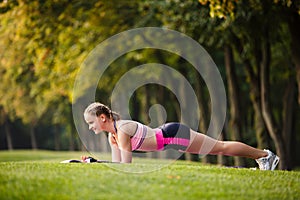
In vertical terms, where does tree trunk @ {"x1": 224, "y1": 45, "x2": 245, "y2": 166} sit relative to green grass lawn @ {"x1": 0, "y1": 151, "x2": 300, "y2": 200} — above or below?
above

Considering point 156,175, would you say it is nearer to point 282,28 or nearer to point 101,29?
point 282,28

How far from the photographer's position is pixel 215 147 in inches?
379

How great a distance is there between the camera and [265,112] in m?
17.8

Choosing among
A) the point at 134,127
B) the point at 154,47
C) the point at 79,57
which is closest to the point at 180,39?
the point at 154,47

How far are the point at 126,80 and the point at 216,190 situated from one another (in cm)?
2236

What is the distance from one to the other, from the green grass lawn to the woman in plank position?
0.98m

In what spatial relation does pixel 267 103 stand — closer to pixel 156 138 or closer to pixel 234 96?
pixel 234 96

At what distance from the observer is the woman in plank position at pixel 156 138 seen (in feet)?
30.5

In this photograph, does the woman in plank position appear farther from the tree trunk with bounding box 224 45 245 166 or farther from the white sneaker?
the tree trunk with bounding box 224 45 245 166

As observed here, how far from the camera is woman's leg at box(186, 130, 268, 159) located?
9.55m

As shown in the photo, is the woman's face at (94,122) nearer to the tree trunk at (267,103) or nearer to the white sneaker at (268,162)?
the white sneaker at (268,162)

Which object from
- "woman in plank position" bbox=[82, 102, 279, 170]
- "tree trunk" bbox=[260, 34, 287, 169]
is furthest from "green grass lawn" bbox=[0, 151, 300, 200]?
"tree trunk" bbox=[260, 34, 287, 169]

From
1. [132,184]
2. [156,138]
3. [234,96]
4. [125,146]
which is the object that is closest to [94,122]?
[125,146]

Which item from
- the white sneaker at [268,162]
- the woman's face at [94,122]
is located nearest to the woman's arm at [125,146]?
the woman's face at [94,122]
